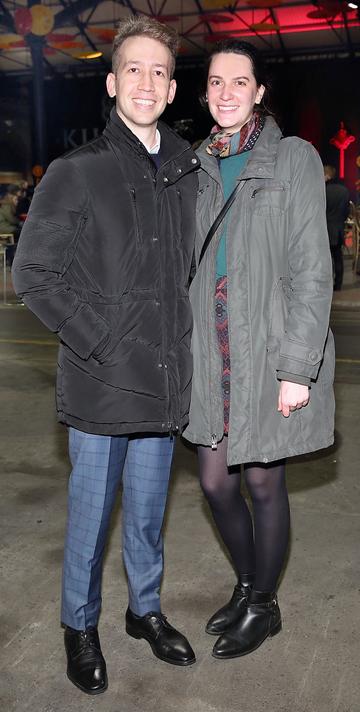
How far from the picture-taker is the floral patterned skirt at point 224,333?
7.66 ft

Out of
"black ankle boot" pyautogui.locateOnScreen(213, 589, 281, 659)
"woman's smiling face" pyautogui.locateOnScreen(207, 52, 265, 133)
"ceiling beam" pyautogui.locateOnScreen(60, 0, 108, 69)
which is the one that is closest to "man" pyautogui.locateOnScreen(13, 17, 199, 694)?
"woman's smiling face" pyautogui.locateOnScreen(207, 52, 265, 133)

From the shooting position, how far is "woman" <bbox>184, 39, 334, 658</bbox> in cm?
224

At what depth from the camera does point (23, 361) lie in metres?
7.36

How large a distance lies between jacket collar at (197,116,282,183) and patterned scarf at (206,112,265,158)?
0.02 m

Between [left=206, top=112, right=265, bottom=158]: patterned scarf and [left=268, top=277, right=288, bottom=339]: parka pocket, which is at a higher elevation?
[left=206, top=112, right=265, bottom=158]: patterned scarf

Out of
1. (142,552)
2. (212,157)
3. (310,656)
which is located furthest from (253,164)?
(310,656)

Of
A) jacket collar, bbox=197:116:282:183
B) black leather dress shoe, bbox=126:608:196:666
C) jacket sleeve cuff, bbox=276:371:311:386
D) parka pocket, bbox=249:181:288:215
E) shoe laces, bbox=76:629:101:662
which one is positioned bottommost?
black leather dress shoe, bbox=126:608:196:666

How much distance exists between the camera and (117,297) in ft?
7.22

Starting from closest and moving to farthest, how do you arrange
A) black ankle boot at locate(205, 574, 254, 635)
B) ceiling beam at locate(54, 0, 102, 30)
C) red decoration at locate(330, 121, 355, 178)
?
1. black ankle boot at locate(205, 574, 254, 635)
2. ceiling beam at locate(54, 0, 102, 30)
3. red decoration at locate(330, 121, 355, 178)

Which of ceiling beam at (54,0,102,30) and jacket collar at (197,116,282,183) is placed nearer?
jacket collar at (197,116,282,183)

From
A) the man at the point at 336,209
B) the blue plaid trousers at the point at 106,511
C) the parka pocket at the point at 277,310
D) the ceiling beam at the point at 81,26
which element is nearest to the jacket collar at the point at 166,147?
the parka pocket at the point at 277,310

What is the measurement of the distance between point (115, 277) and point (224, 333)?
14.5 inches

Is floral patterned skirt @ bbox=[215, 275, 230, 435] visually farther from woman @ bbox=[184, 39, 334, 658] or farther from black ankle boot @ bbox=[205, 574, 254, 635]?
black ankle boot @ bbox=[205, 574, 254, 635]

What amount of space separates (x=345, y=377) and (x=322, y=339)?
4.44m
